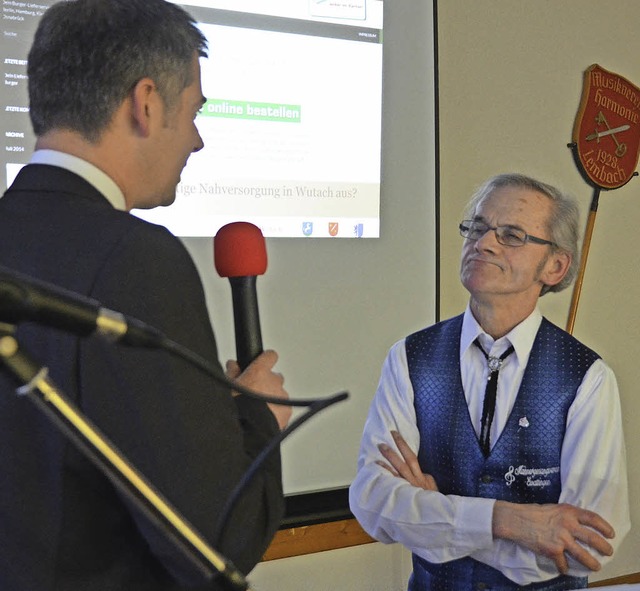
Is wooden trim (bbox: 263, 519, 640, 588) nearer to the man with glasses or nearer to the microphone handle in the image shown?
the man with glasses

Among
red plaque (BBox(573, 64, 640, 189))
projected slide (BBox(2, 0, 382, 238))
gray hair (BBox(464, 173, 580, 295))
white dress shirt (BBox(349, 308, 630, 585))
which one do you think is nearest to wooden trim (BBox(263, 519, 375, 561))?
projected slide (BBox(2, 0, 382, 238))

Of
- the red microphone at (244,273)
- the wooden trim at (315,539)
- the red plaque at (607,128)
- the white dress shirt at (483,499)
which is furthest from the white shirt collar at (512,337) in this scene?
the red plaque at (607,128)

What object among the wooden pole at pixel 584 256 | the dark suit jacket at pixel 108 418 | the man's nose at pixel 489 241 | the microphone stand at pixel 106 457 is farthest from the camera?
the wooden pole at pixel 584 256

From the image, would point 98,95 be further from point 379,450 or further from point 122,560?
point 379,450

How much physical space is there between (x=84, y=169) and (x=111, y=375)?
0.91ft

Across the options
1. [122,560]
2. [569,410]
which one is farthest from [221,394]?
[569,410]

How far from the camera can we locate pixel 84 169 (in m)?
1.07

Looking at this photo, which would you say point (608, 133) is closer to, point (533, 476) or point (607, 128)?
point (607, 128)

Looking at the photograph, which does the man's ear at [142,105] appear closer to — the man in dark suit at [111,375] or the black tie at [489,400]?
the man in dark suit at [111,375]

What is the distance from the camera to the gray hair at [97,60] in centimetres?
110

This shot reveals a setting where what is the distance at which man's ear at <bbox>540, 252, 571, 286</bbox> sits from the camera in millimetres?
2223

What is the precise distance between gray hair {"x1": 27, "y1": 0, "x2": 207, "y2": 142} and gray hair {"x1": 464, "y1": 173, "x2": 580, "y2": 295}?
1.27 metres

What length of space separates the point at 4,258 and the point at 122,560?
0.39m

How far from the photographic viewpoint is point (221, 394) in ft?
3.34
